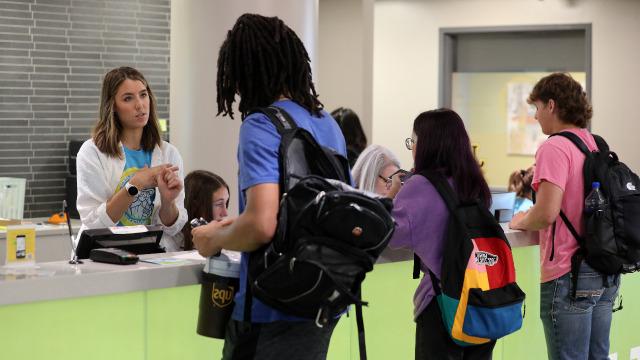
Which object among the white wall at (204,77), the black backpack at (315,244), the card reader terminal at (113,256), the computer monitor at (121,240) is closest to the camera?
the black backpack at (315,244)

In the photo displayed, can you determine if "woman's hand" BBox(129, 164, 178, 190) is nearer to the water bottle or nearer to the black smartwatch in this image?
the black smartwatch

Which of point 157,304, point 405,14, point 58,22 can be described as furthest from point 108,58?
point 157,304

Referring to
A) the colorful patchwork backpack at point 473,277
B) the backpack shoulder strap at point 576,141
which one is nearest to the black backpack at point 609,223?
the backpack shoulder strap at point 576,141

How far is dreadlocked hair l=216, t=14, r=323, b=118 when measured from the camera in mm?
2365

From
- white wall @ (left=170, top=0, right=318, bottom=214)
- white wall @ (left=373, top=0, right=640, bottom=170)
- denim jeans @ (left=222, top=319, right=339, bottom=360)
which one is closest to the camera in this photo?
denim jeans @ (left=222, top=319, right=339, bottom=360)

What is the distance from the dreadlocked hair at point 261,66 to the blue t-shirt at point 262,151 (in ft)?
0.14

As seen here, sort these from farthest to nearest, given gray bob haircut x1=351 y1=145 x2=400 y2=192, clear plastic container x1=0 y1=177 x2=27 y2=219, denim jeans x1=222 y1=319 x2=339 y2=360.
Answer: clear plastic container x1=0 y1=177 x2=27 y2=219, gray bob haircut x1=351 y1=145 x2=400 y2=192, denim jeans x1=222 y1=319 x2=339 y2=360

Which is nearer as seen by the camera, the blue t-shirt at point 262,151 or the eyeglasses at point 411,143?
the blue t-shirt at point 262,151

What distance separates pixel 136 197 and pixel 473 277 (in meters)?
1.54

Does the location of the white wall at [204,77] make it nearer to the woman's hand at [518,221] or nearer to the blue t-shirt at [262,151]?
the woman's hand at [518,221]

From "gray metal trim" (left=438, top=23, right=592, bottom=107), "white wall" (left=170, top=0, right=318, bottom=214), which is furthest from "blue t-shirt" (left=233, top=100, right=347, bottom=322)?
"gray metal trim" (left=438, top=23, right=592, bottom=107)

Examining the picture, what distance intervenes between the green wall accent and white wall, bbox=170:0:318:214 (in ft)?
5.61

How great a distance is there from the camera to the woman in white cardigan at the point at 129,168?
3.60 m

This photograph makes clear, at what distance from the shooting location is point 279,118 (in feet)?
7.55
